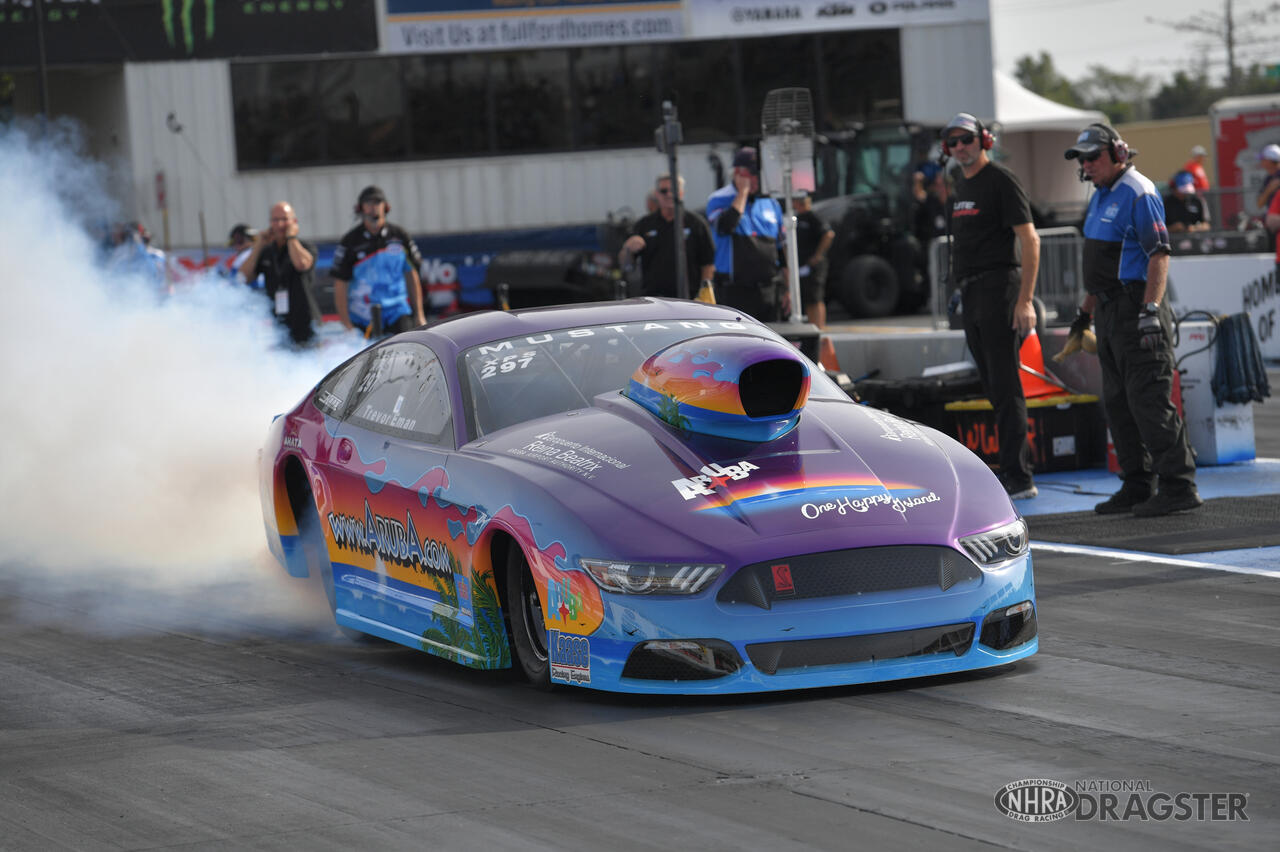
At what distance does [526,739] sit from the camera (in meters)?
5.38

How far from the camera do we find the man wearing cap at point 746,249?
13.6 metres

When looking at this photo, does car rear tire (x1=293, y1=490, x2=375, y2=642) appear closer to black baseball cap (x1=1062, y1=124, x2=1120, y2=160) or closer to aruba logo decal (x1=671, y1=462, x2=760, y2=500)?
aruba logo decal (x1=671, y1=462, x2=760, y2=500)

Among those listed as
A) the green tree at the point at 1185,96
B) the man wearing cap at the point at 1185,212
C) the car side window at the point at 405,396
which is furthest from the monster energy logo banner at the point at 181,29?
the green tree at the point at 1185,96

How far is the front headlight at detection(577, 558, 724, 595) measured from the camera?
5.54 meters

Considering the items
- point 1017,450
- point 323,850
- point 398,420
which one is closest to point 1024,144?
point 1017,450

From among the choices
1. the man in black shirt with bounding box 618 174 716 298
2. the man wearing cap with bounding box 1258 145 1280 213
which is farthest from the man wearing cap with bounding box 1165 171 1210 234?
the man in black shirt with bounding box 618 174 716 298

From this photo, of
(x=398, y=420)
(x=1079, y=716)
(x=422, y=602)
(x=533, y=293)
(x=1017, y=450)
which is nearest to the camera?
(x=1079, y=716)

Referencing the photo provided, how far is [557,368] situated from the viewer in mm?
6891

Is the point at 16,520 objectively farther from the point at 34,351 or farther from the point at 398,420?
the point at 398,420

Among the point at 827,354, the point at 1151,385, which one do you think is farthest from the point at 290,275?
the point at 1151,385

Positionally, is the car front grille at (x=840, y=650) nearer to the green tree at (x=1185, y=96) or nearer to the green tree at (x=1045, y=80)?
the green tree at (x=1185, y=96)

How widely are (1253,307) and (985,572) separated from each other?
13.8m

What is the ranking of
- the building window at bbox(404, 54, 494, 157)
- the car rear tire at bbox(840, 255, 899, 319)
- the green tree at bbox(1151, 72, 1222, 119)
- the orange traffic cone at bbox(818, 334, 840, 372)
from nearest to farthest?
the orange traffic cone at bbox(818, 334, 840, 372)
the car rear tire at bbox(840, 255, 899, 319)
the building window at bbox(404, 54, 494, 157)
the green tree at bbox(1151, 72, 1222, 119)

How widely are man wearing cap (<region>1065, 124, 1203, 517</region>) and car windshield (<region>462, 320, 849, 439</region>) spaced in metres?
2.78
